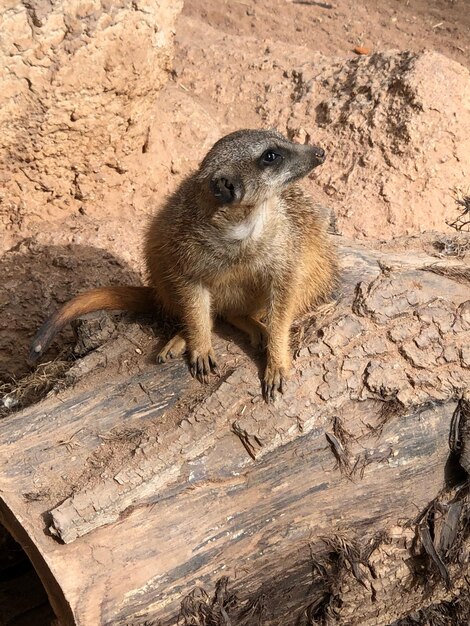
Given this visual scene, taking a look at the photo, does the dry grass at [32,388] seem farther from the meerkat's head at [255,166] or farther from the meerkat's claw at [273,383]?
the meerkat's head at [255,166]

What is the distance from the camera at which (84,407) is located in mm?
2277

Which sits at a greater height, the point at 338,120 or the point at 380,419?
the point at 338,120

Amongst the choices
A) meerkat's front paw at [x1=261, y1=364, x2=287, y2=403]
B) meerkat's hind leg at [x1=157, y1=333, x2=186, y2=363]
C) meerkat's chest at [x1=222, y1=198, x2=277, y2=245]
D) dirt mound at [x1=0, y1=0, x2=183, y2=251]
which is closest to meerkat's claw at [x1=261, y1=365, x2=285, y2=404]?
meerkat's front paw at [x1=261, y1=364, x2=287, y2=403]

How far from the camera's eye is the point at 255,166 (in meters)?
2.32

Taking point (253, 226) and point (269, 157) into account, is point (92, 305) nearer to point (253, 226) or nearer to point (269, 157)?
point (253, 226)

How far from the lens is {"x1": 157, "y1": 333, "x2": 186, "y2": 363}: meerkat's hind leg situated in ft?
8.08

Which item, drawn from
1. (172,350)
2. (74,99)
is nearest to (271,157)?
(172,350)

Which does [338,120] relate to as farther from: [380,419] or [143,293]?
[380,419]

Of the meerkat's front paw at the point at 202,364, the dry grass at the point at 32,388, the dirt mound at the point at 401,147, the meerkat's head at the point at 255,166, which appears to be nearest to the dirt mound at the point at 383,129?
the dirt mound at the point at 401,147

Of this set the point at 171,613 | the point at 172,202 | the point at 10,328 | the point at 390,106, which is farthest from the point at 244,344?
the point at 390,106

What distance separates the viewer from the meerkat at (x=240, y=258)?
233 cm

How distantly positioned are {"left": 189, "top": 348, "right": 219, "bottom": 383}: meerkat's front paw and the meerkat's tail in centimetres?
44

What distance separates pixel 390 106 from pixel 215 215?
2.55m

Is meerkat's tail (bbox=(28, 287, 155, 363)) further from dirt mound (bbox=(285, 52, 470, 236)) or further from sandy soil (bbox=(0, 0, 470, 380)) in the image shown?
dirt mound (bbox=(285, 52, 470, 236))
